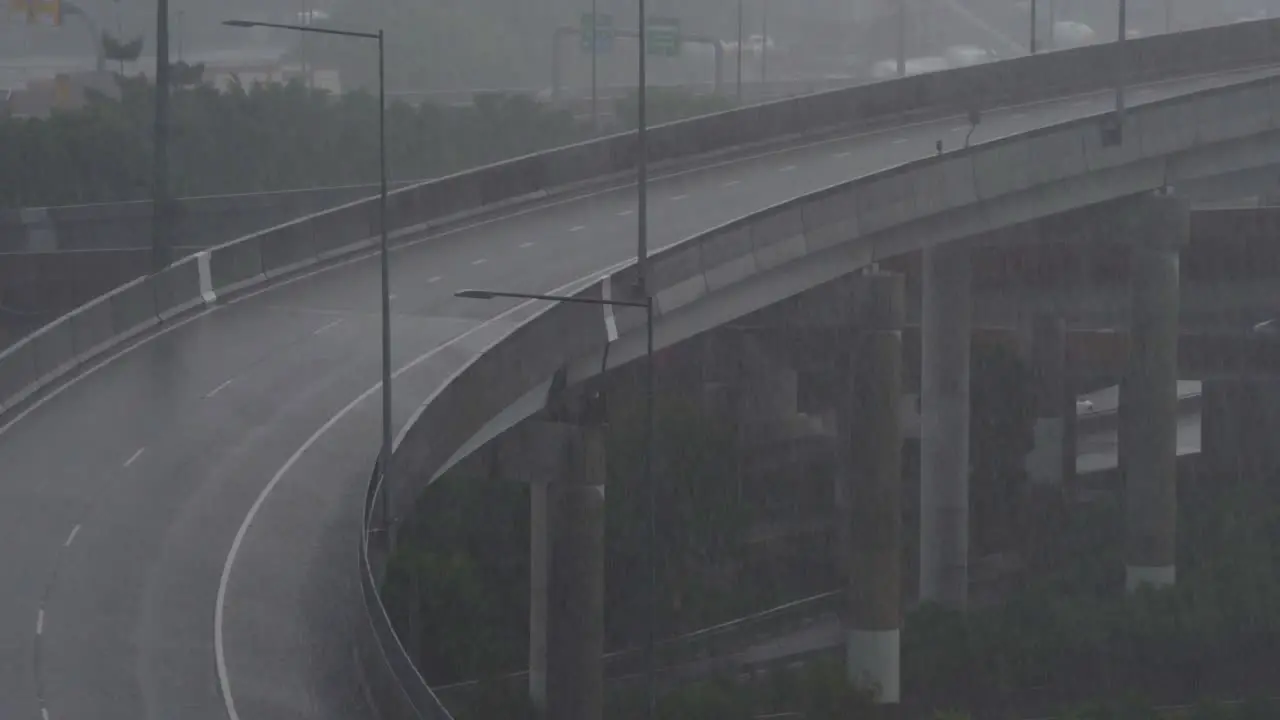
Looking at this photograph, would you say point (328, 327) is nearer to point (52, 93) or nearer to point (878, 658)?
point (878, 658)

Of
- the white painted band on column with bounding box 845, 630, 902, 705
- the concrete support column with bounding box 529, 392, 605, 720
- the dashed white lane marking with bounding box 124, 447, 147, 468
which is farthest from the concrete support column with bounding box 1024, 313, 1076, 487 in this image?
the dashed white lane marking with bounding box 124, 447, 147, 468

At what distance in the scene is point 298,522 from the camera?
25.9 metres

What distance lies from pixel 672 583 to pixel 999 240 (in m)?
11.7

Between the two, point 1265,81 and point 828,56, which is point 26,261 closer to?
point 1265,81

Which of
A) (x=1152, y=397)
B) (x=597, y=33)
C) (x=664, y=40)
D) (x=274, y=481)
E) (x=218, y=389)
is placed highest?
(x=597, y=33)

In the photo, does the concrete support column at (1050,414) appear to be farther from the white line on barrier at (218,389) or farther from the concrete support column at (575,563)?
the white line on barrier at (218,389)

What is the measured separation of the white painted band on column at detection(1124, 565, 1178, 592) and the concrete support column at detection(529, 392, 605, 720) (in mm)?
15466

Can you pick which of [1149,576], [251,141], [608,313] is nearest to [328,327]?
[608,313]

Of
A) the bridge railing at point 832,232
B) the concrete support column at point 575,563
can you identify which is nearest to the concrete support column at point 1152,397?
the bridge railing at point 832,232

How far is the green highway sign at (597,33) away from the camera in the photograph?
78500 millimetres

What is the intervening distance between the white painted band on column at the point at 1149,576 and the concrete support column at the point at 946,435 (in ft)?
13.8

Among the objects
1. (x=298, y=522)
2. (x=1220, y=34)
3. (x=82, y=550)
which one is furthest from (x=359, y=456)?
(x=1220, y=34)

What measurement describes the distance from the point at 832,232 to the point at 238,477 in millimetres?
13312

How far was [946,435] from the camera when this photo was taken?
46406 millimetres
